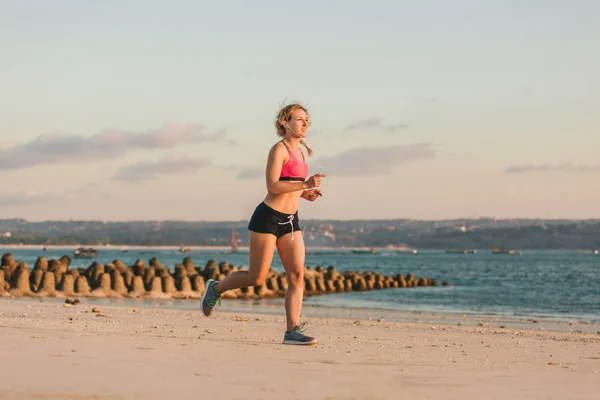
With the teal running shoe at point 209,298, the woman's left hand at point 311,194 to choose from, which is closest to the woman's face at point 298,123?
the woman's left hand at point 311,194

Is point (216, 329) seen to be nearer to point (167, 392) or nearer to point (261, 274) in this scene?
point (261, 274)

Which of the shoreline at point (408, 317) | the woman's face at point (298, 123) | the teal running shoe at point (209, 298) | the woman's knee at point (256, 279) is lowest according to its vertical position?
the shoreline at point (408, 317)

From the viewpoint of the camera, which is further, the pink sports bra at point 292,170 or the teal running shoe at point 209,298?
Answer: the teal running shoe at point 209,298

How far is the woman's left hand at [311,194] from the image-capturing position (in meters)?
8.69

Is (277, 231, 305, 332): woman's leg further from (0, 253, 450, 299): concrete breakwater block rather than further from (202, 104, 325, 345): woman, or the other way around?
(0, 253, 450, 299): concrete breakwater block

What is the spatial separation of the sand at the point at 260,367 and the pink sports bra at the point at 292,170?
1.53m

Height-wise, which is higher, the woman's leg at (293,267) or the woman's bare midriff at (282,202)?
the woman's bare midriff at (282,202)

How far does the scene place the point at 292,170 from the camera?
27.9ft

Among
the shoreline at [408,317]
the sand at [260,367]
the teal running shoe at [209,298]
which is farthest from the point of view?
the shoreline at [408,317]

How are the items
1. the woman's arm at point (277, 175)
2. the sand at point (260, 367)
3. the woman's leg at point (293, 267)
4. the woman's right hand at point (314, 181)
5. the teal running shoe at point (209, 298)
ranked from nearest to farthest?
the sand at point (260, 367), the woman's right hand at point (314, 181), the woman's arm at point (277, 175), the woman's leg at point (293, 267), the teal running shoe at point (209, 298)

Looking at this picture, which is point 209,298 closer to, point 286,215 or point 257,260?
point 257,260

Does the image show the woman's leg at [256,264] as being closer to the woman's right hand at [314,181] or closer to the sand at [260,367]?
the sand at [260,367]

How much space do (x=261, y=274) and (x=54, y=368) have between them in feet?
9.23

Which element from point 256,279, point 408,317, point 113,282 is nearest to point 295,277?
point 256,279
